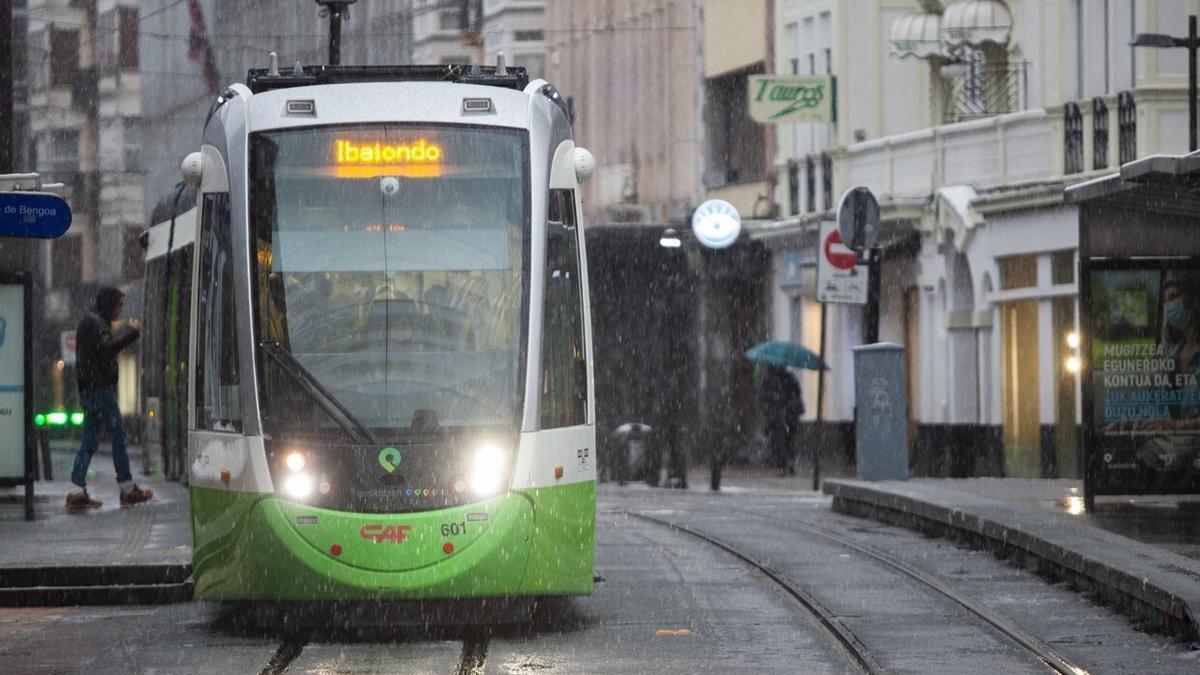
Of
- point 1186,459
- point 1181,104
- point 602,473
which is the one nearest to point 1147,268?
point 1186,459

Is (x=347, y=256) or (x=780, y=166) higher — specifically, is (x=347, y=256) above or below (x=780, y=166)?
below

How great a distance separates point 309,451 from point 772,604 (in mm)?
3209

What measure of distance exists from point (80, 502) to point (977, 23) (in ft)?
58.9

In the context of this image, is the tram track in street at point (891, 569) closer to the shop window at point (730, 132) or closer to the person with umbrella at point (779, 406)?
the person with umbrella at point (779, 406)

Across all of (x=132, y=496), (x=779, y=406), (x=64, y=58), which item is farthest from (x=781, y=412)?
(x=64, y=58)

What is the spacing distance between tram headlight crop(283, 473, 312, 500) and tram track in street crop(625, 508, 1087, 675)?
2.80m

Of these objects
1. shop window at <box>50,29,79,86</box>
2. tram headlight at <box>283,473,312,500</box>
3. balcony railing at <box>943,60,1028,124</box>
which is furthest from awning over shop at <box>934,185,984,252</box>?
shop window at <box>50,29,79,86</box>

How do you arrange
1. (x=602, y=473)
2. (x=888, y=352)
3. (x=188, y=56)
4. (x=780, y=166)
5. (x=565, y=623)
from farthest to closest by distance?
(x=188, y=56)
(x=780, y=166)
(x=602, y=473)
(x=888, y=352)
(x=565, y=623)

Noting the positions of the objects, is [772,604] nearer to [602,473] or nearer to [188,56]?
[602,473]

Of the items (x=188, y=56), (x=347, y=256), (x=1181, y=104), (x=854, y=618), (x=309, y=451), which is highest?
(x=188, y=56)

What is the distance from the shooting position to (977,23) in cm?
3544

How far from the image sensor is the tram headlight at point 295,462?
1312cm

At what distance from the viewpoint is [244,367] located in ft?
43.8

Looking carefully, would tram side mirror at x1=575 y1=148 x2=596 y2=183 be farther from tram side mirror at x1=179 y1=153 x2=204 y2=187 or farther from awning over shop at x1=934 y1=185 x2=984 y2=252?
awning over shop at x1=934 y1=185 x2=984 y2=252
